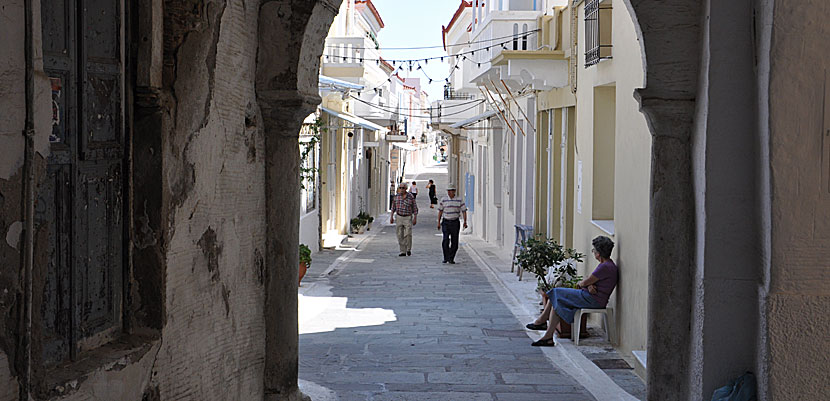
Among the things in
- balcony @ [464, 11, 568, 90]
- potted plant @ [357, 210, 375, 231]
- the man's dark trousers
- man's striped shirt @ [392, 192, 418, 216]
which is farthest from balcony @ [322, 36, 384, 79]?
the man's dark trousers

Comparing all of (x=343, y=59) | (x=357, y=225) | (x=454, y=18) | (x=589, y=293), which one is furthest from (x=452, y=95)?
(x=589, y=293)

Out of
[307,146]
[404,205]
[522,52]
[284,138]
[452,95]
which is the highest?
[452,95]

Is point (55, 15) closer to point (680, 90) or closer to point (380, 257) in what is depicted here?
point (680, 90)

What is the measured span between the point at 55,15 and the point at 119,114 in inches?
26.9

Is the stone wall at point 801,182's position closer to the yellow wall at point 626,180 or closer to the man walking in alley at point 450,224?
the yellow wall at point 626,180

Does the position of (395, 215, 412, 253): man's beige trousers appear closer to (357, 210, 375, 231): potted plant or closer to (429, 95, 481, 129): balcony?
(357, 210, 375, 231): potted plant

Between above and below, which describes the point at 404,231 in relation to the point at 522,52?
below

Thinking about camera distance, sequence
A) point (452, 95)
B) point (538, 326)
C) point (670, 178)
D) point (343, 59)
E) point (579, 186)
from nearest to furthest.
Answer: point (670, 178) → point (538, 326) → point (579, 186) → point (343, 59) → point (452, 95)

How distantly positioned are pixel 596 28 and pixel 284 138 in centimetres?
586

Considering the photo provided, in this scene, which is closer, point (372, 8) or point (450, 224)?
point (450, 224)

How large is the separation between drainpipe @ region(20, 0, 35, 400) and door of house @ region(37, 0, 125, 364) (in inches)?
19.0

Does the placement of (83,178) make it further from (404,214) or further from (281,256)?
(404,214)

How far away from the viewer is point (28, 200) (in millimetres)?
3322

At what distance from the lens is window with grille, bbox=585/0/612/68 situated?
10.9m
